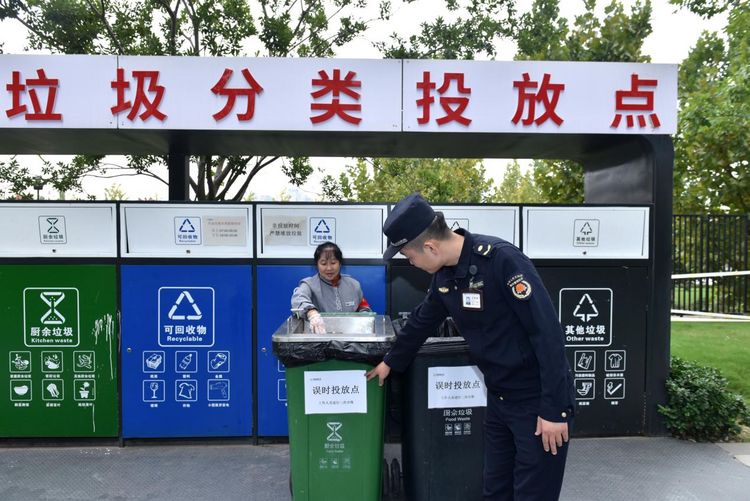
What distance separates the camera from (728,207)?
10.1 m

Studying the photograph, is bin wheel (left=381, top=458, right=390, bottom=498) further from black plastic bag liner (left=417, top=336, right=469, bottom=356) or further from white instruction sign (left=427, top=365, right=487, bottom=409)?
black plastic bag liner (left=417, top=336, right=469, bottom=356)

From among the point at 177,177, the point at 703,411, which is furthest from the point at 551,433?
the point at 177,177

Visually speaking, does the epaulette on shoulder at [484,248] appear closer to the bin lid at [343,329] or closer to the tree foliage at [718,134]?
the bin lid at [343,329]

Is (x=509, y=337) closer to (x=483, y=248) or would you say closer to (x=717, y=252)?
(x=483, y=248)

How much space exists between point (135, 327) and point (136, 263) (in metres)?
0.52

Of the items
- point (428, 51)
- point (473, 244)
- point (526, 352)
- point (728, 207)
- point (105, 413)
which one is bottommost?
point (105, 413)

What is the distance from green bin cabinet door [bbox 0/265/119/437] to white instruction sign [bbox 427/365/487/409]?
8.87ft

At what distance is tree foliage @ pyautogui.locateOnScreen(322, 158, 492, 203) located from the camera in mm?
10914

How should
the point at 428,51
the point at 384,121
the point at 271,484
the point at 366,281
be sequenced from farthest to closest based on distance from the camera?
1. the point at 428,51
2. the point at 366,281
3. the point at 384,121
4. the point at 271,484

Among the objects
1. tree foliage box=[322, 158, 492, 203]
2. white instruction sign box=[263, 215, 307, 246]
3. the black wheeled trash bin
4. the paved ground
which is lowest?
the paved ground

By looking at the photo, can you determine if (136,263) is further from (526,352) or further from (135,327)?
(526,352)

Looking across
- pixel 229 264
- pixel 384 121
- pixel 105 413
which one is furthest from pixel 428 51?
pixel 105 413

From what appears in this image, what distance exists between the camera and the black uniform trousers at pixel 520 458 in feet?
7.44

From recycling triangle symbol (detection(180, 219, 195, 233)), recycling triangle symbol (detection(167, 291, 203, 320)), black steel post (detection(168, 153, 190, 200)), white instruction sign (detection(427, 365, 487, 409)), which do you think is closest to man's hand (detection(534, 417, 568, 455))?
white instruction sign (detection(427, 365, 487, 409))
